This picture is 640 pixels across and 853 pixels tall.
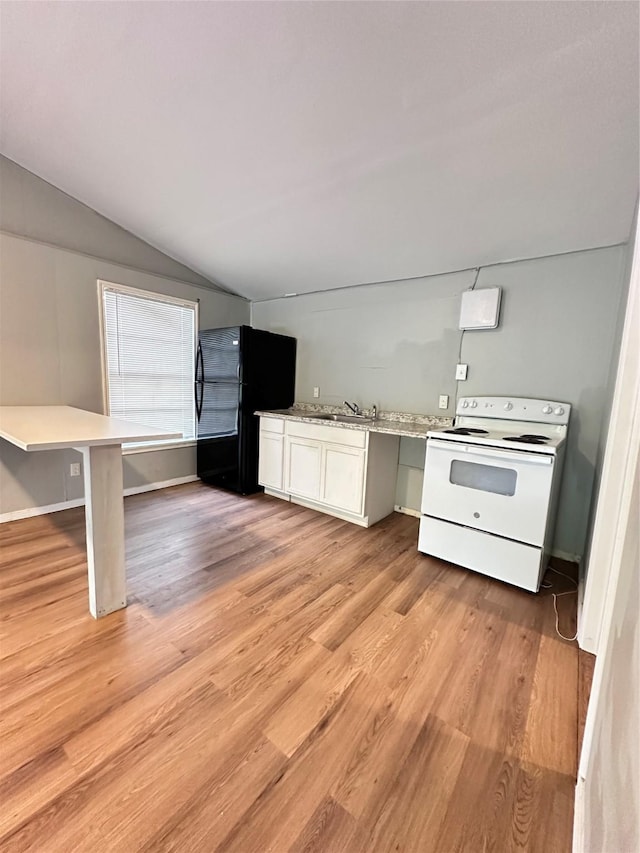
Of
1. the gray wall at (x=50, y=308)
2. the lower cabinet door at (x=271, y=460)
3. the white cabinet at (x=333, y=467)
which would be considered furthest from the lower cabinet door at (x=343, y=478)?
the gray wall at (x=50, y=308)

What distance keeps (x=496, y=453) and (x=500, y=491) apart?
0.24m

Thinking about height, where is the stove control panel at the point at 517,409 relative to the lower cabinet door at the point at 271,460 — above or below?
above

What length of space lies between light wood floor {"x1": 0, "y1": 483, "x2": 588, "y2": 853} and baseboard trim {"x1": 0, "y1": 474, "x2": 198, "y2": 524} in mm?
661

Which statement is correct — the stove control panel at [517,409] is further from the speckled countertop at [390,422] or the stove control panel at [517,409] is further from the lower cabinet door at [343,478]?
the lower cabinet door at [343,478]

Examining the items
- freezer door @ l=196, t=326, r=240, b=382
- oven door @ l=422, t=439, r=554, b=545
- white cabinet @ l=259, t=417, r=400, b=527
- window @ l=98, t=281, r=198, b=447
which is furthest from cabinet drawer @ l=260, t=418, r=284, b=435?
oven door @ l=422, t=439, r=554, b=545

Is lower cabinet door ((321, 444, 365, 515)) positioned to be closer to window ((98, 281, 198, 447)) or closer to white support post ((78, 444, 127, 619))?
white support post ((78, 444, 127, 619))

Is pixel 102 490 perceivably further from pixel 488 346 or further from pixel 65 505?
pixel 488 346

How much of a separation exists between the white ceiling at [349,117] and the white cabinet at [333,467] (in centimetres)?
154

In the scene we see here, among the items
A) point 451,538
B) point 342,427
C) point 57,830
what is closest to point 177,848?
point 57,830

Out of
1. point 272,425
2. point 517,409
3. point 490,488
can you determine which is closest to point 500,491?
point 490,488

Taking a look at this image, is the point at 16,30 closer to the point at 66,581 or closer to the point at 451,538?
the point at 66,581

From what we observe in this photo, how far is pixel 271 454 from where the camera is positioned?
11.7ft

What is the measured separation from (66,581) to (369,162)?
2986mm

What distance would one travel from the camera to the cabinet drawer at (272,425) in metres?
3.45
